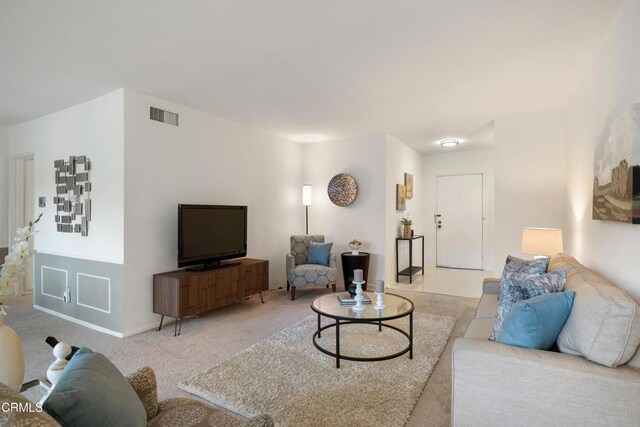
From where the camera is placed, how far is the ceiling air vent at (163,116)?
3.58 meters

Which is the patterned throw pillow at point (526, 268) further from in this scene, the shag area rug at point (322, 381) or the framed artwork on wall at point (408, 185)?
the framed artwork on wall at point (408, 185)

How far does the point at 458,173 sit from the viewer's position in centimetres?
697

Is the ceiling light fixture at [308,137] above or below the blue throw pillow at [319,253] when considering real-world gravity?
above

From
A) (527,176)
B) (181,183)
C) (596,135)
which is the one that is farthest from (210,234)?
(527,176)

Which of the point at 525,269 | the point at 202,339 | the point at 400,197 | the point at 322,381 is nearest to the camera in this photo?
the point at 322,381

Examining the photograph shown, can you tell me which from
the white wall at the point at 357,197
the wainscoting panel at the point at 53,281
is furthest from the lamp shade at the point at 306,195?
the wainscoting panel at the point at 53,281

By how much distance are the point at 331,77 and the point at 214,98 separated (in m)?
1.36

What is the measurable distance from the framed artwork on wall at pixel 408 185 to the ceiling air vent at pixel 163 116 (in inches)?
157

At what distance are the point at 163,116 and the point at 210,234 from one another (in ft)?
4.58

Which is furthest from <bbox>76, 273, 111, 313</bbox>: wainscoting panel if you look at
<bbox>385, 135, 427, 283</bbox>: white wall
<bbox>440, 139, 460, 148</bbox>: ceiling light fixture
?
<bbox>440, 139, 460, 148</bbox>: ceiling light fixture

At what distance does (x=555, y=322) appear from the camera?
164cm

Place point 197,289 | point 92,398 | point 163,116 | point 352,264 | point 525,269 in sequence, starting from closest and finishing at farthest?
point 92,398 < point 525,269 < point 197,289 < point 163,116 < point 352,264

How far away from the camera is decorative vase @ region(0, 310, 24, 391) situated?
4.49 ft

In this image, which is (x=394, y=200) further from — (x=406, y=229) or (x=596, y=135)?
(x=596, y=135)
